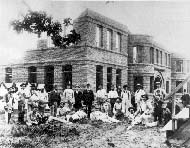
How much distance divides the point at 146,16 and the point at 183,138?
2419mm

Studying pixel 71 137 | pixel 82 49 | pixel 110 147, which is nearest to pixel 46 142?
pixel 71 137

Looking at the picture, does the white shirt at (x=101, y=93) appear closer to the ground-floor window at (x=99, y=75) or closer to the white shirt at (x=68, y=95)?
the ground-floor window at (x=99, y=75)

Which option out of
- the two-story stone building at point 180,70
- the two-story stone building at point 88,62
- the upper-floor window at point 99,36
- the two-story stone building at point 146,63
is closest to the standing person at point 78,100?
the two-story stone building at point 88,62

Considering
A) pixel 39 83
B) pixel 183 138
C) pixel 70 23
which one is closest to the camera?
pixel 183 138

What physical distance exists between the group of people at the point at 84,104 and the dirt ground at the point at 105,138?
46 cm

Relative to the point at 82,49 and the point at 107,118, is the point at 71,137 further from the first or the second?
the point at 82,49

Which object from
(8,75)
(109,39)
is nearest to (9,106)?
(8,75)

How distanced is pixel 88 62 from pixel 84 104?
1454 mm

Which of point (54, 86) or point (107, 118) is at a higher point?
point (54, 86)

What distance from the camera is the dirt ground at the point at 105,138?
4.95 meters

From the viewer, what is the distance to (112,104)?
7750 mm

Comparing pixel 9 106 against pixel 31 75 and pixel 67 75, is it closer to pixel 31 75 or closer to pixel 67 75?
pixel 31 75

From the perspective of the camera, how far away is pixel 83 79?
25.3 feet

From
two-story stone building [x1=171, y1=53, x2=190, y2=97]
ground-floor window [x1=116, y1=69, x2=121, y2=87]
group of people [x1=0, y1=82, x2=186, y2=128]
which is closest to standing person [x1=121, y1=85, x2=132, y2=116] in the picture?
group of people [x1=0, y1=82, x2=186, y2=128]
